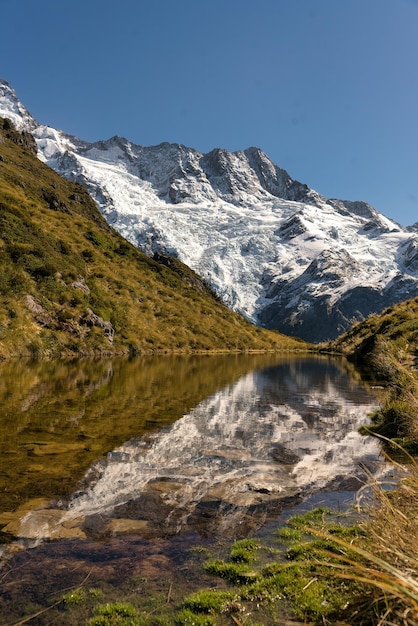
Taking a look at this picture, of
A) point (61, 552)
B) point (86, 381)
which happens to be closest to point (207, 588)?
point (61, 552)

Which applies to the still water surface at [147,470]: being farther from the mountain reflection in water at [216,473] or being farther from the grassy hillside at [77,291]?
the grassy hillside at [77,291]

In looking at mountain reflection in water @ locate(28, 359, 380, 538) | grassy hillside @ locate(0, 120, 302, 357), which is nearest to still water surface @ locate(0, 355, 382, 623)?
mountain reflection in water @ locate(28, 359, 380, 538)

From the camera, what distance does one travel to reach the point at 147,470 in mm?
11289

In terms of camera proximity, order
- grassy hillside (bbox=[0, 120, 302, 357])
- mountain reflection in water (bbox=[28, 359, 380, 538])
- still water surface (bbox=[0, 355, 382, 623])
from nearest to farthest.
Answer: still water surface (bbox=[0, 355, 382, 623]) → mountain reflection in water (bbox=[28, 359, 380, 538]) → grassy hillside (bbox=[0, 120, 302, 357])

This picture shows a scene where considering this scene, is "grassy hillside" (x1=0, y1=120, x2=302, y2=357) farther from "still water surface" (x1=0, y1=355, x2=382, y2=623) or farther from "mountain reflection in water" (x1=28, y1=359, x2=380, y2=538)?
"mountain reflection in water" (x1=28, y1=359, x2=380, y2=538)

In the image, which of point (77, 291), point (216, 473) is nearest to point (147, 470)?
point (216, 473)

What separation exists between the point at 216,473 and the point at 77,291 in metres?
46.6

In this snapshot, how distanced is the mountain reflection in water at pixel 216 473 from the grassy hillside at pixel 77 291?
Answer: 28482 millimetres

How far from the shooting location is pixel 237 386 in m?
30.5

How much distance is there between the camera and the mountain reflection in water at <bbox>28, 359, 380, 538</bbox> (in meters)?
8.38

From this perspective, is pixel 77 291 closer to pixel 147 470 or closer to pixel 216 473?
pixel 147 470

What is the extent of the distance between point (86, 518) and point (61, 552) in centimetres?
131

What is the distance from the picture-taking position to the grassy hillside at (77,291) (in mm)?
45250

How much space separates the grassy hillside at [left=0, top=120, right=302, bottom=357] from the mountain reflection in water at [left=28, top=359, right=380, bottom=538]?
28482mm
